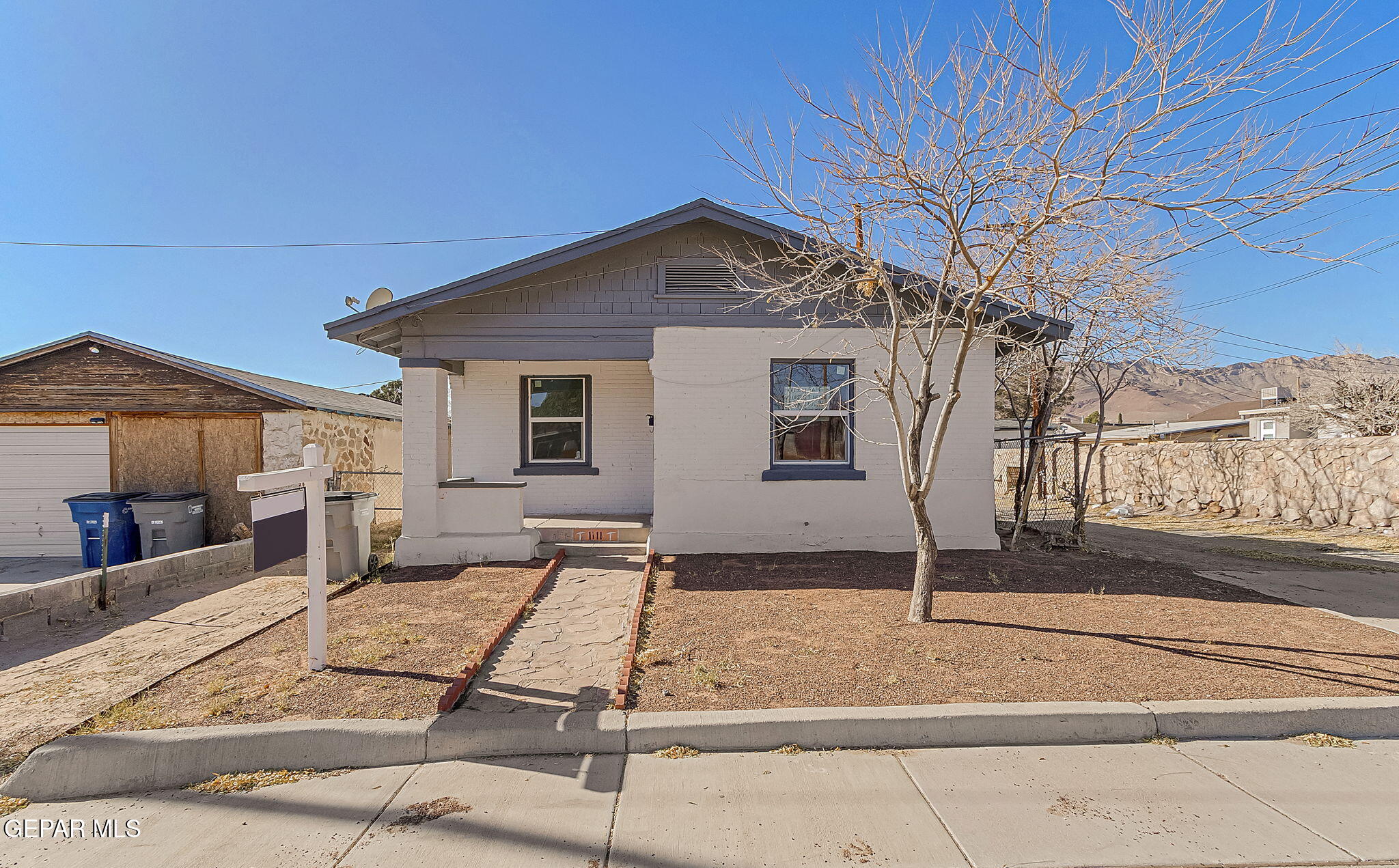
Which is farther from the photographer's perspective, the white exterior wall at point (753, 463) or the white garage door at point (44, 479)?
the white garage door at point (44, 479)

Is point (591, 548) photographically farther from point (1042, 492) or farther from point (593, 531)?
point (1042, 492)

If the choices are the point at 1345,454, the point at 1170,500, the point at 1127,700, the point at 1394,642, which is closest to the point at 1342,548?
the point at 1345,454

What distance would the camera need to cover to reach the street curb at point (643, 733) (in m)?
3.61

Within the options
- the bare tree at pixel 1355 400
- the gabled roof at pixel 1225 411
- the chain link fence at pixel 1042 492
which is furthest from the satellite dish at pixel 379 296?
the gabled roof at pixel 1225 411

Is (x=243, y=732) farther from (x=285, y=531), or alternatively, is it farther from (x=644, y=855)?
(x=644, y=855)

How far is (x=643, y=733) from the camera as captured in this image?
152 inches

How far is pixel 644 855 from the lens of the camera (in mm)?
2902

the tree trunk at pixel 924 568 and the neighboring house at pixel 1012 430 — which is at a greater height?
the neighboring house at pixel 1012 430

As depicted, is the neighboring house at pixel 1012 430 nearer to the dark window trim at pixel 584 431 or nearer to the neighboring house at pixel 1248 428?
the neighboring house at pixel 1248 428

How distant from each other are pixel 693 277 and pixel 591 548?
13.2 feet

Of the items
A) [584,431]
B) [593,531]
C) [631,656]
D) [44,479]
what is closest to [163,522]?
[44,479]

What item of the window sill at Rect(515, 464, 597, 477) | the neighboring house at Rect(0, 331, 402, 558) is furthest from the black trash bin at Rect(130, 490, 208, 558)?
the window sill at Rect(515, 464, 597, 477)

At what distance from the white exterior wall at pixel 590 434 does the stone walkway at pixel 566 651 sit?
10.3ft

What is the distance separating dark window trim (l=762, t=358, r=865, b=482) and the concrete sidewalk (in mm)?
5249
